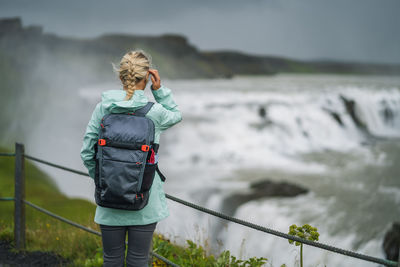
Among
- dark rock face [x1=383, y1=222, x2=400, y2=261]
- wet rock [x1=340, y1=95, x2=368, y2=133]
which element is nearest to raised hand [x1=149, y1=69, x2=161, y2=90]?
dark rock face [x1=383, y1=222, x2=400, y2=261]

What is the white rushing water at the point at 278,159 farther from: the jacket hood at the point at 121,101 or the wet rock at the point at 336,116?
the jacket hood at the point at 121,101

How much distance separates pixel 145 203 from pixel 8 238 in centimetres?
364

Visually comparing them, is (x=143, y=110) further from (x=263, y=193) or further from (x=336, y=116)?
(x=336, y=116)

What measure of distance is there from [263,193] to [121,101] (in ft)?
36.1

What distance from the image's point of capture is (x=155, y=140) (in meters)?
2.45

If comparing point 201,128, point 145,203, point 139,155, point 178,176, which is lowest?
point 178,176

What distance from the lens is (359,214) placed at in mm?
11703

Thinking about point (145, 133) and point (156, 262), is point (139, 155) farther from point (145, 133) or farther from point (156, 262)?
point (156, 262)

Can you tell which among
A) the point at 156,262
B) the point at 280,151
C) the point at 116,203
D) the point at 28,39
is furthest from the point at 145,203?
the point at 28,39

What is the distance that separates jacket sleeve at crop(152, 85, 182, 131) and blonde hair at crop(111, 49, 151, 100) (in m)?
0.19

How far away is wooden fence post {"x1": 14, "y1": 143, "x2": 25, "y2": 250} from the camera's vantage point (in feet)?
15.1

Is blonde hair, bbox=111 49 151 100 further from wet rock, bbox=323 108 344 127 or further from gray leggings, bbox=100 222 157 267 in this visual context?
wet rock, bbox=323 108 344 127

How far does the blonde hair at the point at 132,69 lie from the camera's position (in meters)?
2.40

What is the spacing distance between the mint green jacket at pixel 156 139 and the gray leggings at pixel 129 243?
0.06 metres
